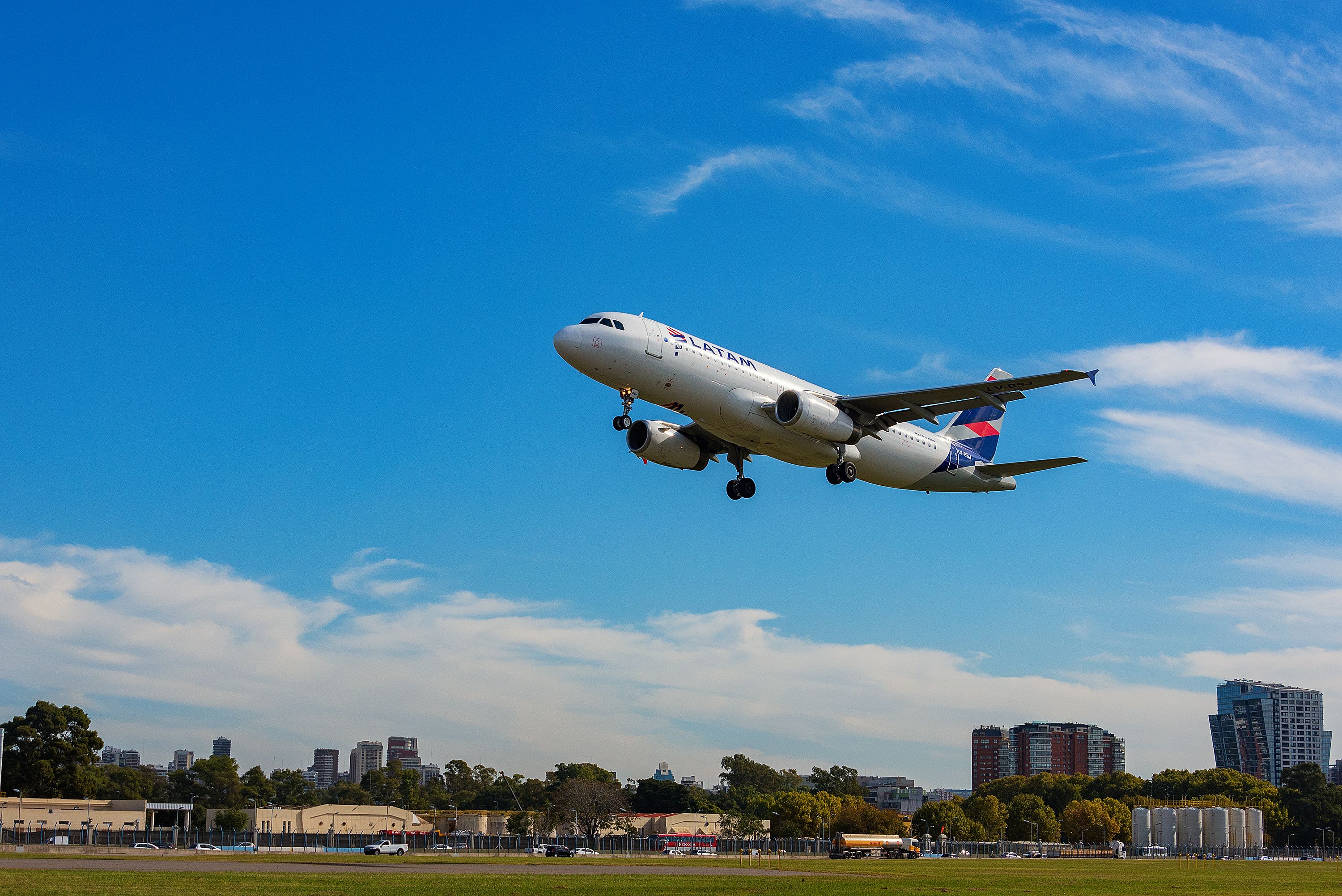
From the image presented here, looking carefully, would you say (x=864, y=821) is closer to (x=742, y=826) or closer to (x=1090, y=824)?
(x=742, y=826)

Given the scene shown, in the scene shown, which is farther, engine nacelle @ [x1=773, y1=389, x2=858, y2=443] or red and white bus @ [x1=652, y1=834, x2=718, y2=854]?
red and white bus @ [x1=652, y1=834, x2=718, y2=854]

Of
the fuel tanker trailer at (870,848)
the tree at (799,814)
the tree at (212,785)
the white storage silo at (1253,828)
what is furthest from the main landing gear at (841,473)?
the tree at (212,785)

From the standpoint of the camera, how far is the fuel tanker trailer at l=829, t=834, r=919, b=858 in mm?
114000

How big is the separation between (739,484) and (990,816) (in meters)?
127

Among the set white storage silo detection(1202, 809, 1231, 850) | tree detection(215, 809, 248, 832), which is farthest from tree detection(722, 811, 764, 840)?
tree detection(215, 809, 248, 832)

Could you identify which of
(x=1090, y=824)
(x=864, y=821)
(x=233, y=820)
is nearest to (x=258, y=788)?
(x=233, y=820)

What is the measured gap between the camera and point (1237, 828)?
536 ft

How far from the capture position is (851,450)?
5072cm

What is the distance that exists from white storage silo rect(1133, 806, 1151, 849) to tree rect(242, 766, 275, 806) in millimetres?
124387

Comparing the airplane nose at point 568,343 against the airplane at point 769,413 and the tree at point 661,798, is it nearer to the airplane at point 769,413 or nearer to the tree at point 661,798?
the airplane at point 769,413

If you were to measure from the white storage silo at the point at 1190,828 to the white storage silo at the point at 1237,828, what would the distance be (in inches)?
183

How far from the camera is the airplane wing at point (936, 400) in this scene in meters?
45.6

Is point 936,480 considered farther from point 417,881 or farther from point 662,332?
point 417,881

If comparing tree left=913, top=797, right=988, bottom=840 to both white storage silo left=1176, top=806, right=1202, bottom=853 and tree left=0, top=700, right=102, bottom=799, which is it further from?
tree left=0, top=700, right=102, bottom=799
